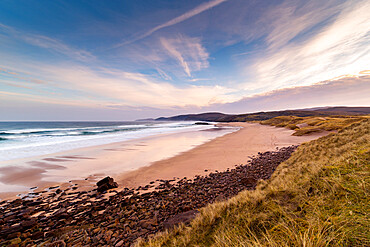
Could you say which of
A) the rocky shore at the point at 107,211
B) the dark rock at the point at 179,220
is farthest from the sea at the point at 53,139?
the dark rock at the point at 179,220

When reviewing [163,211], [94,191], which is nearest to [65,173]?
[94,191]

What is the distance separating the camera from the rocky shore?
3.69 m

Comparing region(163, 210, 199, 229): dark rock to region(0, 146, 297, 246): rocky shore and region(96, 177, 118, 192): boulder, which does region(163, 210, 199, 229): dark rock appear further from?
region(96, 177, 118, 192): boulder

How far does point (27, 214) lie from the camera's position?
4758 millimetres

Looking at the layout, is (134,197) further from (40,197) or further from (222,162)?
(222,162)

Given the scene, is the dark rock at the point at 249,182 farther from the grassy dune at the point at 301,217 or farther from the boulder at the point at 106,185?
the boulder at the point at 106,185

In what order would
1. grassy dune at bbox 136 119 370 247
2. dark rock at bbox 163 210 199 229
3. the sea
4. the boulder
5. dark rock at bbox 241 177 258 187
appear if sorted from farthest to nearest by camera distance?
the sea → the boulder → dark rock at bbox 241 177 258 187 → dark rock at bbox 163 210 199 229 → grassy dune at bbox 136 119 370 247

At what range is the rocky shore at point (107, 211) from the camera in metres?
3.69

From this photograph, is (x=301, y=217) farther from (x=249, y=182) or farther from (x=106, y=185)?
(x=106, y=185)

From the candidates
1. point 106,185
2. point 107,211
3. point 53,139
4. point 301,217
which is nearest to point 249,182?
point 301,217

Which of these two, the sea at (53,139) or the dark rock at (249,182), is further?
the sea at (53,139)

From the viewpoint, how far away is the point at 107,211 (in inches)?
187

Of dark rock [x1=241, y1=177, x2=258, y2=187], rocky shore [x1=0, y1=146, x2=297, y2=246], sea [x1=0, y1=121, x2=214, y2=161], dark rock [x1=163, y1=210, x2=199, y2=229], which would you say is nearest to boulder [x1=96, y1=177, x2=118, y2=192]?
rocky shore [x1=0, y1=146, x2=297, y2=246]

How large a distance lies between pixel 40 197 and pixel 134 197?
435 cm
